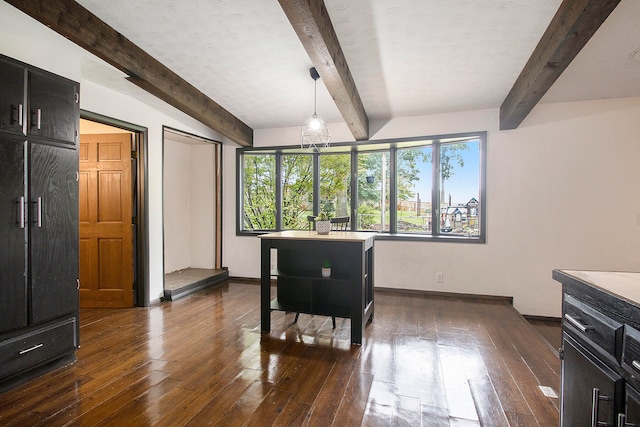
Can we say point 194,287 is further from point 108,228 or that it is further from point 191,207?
point 191,207

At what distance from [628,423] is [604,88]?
389 cm

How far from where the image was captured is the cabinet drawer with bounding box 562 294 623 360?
105cm

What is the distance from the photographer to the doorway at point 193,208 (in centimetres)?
532

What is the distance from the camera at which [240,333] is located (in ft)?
10.3

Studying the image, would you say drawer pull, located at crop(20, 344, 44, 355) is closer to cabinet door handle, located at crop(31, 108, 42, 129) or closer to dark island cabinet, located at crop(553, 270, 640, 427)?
cabinet door handle, located at crop(31, 108, 42, 129)

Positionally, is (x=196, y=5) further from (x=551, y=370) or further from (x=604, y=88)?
(x=604, y=88)

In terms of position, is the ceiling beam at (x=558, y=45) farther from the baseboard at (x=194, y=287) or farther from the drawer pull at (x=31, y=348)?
the baseboard at (x=194, y=287)

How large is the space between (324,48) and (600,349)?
7.78 ft

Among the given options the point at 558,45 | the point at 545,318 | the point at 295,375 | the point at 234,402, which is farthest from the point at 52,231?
the point at 545,318

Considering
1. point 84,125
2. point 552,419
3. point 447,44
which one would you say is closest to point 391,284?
point 552,419

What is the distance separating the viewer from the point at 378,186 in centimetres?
494

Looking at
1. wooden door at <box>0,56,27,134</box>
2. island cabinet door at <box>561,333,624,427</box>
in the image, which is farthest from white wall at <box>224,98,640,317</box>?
wooden door at <box>0,56,27,134</box>

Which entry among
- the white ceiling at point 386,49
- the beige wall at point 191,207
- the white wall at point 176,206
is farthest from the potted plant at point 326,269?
the white wall at point 176,206

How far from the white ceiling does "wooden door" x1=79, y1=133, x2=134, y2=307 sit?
1.01 metres
